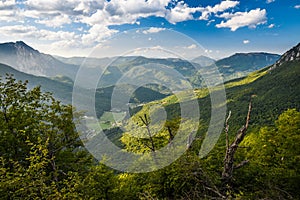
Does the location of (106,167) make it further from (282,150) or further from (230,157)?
(282,150)

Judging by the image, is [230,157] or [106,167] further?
[106,167]

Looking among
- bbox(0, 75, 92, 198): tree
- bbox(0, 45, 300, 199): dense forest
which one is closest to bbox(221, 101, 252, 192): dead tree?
bbox(0, 45, 300, 199): dense forest

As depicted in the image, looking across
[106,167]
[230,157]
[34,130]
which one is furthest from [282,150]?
[34,130]

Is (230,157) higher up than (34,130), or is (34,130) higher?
(230,157)

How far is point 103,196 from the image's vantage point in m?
18.8

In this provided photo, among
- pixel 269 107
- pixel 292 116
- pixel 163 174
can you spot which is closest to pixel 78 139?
pixel 163 174

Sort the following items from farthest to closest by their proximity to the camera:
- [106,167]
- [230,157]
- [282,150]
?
[282,150] → [106,167] → [230,157]

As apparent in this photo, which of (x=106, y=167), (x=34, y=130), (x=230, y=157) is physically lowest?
(x=106, y=167)

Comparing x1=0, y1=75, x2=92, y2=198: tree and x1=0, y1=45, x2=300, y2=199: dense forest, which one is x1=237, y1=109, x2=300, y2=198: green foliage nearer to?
x1=0, y1=45, x2=300, y2=199: dense forest

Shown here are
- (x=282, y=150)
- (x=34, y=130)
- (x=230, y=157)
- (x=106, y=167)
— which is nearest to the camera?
(x=230, y=157)

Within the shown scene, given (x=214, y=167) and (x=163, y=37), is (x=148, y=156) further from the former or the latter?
(x=163, y=37)

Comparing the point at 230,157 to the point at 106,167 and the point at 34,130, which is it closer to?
the point at 106,167

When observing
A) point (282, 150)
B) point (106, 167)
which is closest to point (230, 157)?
point (106, 167)

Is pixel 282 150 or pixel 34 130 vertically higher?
pixel 34 130
